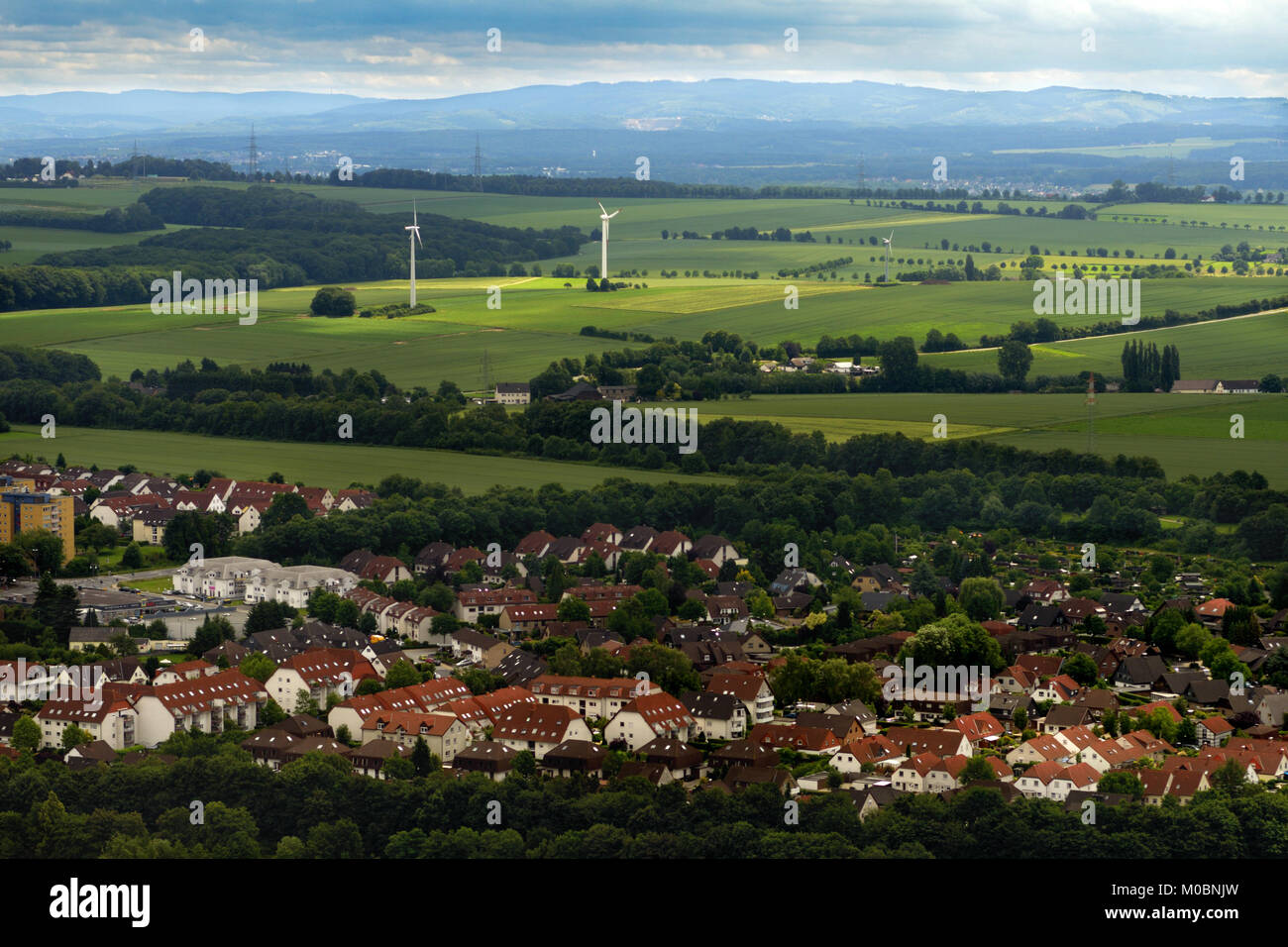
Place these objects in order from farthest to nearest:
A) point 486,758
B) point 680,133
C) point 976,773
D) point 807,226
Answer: point 680,133, point 807,226, point 486,758, point 976,773

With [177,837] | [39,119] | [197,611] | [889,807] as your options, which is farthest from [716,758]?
[39,119]

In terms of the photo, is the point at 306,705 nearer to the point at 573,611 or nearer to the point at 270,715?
the point at 270,715

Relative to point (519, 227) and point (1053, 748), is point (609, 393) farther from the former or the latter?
point (519, 227)

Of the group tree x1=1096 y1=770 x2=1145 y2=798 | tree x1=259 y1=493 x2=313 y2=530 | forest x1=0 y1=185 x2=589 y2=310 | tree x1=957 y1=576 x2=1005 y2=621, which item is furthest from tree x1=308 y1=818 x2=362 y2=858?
forest x1=0 y1=185 x2=589 y2=310

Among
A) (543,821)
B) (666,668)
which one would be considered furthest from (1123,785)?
(666,668)

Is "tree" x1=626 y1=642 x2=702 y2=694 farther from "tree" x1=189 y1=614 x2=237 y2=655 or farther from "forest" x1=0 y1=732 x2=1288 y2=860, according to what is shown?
"tree" x1=189 y1=614 x2=237 y2=655
